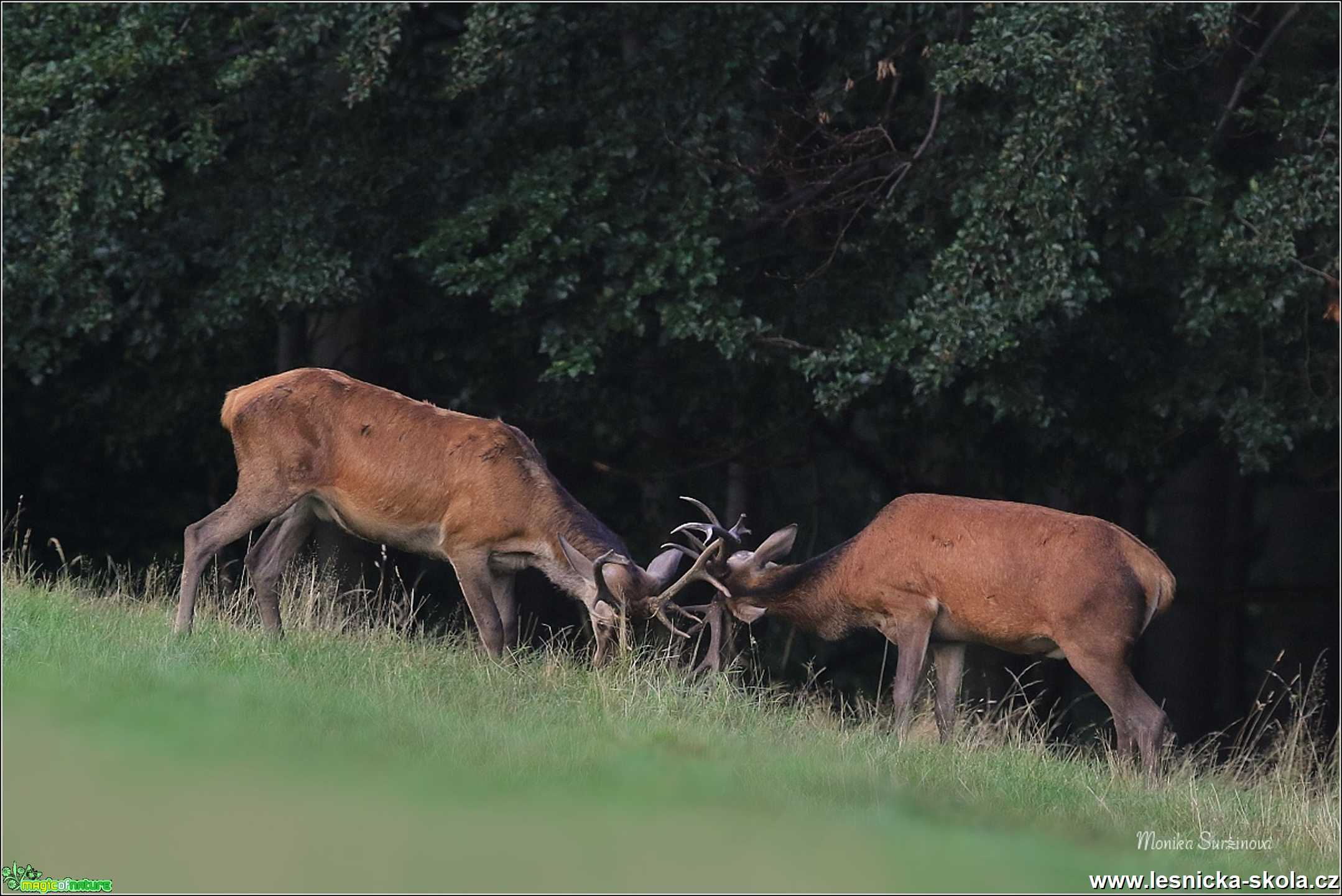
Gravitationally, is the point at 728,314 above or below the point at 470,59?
below

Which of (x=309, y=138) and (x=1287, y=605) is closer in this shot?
(x=309, y=138)

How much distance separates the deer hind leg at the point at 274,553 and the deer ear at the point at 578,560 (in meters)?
1.54

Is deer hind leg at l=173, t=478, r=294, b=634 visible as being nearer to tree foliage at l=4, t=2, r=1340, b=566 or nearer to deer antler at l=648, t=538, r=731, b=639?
deer antler at l=648, t=538, r=731, b=639

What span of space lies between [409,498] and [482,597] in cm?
72

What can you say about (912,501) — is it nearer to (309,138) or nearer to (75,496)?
(309,138)

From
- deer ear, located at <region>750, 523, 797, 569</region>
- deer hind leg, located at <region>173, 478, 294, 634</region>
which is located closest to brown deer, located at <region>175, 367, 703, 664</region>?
deer hind leg, located at <region>173, 478, 294, 634</region>

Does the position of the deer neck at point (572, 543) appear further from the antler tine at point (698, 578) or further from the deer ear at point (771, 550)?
the deer ear at point (771, 550)

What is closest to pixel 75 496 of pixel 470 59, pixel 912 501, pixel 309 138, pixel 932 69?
pixel 309 138

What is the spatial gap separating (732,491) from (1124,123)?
19.1 feet

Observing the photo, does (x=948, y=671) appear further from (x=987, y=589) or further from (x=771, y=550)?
(x=771, y=550)

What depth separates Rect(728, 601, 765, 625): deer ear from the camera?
38.5 feet

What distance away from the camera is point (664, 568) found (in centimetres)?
1115

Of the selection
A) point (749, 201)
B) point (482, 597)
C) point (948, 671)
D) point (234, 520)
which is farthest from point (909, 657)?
point (749, 201)

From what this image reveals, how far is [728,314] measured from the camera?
582 inches
